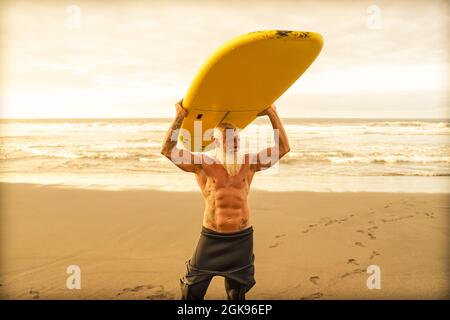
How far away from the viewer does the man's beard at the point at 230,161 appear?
2.79m

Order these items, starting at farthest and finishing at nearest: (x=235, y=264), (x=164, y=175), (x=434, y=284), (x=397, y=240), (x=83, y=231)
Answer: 1. (x=164, y=175)
2. (x=83, y=231)
3. (x=397, y=240)
4. (x=434, y=284)
5. (x=235, y=264)

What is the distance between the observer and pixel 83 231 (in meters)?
5.96

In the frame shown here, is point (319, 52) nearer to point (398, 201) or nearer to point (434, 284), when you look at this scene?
point (434, 284)

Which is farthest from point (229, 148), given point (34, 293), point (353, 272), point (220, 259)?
point (34, 293)

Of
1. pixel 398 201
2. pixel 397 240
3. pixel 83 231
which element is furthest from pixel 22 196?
pixel 398 201

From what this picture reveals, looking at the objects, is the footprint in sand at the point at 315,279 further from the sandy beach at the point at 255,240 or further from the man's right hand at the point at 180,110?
the man's right hand at the point at 180,110

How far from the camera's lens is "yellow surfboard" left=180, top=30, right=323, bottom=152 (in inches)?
105

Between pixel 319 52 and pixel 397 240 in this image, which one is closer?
pixel 319 52

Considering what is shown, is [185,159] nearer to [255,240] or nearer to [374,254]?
[255,240]

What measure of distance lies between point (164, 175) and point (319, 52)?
28.4ft

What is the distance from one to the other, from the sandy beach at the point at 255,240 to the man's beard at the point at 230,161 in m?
1.74

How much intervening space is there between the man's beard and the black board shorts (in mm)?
463

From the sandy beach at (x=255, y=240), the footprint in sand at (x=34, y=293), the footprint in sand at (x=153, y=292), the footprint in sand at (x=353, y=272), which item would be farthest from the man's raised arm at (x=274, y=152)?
the footprint in sand at (x=34, y=293)

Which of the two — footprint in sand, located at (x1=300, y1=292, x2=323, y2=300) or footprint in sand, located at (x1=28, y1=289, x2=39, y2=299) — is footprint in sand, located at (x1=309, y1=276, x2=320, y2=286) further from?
footprint in sand, located at (x1=28, y1=289, x2=39, y2=299)
